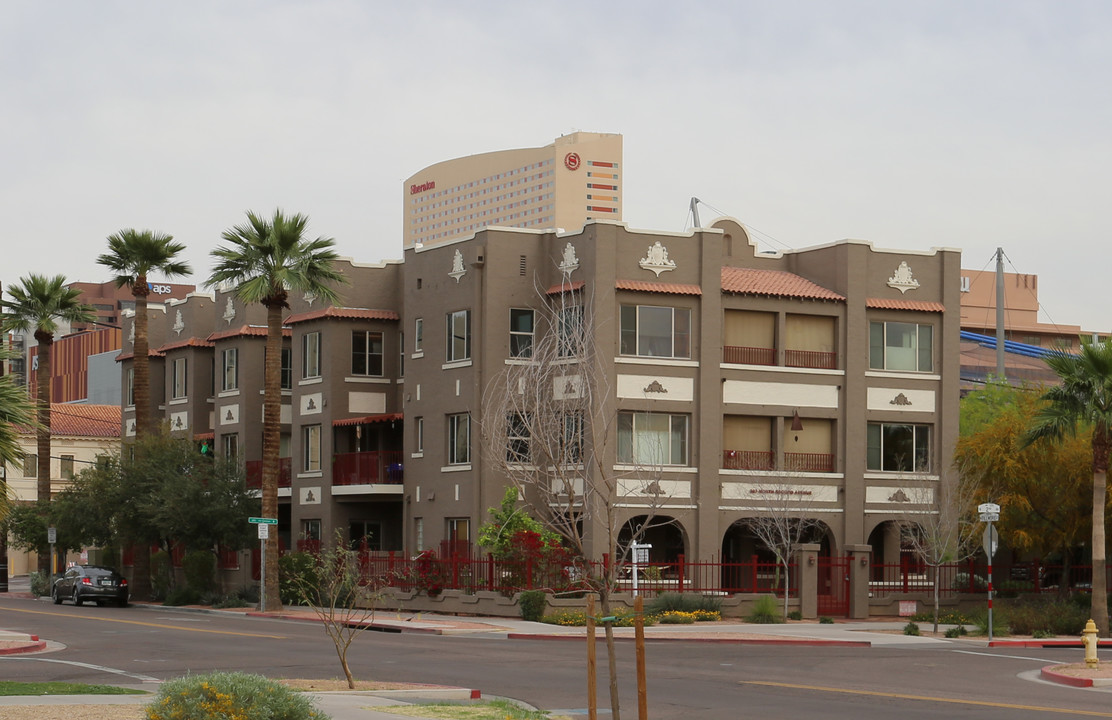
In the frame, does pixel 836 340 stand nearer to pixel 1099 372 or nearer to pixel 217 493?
pixel 1099 372

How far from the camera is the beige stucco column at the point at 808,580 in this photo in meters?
44.6

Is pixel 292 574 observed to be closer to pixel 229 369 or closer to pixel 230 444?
pixel 230 444

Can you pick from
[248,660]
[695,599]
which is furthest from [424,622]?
[248,660]

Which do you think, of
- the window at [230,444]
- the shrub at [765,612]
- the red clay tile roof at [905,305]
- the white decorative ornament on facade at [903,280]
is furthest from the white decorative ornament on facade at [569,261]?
the window at [230,444]

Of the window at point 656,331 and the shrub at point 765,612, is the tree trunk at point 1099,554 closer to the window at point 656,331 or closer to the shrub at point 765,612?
the shrub at point 765,612

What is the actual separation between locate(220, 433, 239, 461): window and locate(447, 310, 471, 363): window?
13551 millimetres

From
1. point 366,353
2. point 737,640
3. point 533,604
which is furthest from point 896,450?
point 366,353

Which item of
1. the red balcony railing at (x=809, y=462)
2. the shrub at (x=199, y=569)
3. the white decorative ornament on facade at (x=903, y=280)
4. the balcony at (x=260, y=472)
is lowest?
the shrub at (x=199, y=569)

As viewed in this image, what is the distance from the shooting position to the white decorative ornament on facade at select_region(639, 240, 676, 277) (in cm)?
4828

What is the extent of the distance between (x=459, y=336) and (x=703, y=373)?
7951mm

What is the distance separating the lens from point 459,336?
50.5 m

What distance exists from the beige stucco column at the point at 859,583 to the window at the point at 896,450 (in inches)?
208

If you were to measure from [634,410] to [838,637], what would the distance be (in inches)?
494

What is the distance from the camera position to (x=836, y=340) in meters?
50.8
